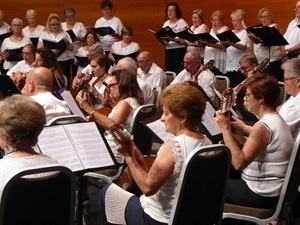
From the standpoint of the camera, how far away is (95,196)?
4.79m

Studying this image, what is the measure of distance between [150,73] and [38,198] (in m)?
4.62

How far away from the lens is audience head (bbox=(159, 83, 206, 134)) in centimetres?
281

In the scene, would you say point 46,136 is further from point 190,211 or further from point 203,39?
point 203,39

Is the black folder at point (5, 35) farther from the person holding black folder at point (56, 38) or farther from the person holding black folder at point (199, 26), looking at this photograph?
the person holding black folder at point (199, 26)

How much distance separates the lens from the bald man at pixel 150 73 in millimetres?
6762

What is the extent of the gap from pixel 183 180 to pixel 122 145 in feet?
1.07

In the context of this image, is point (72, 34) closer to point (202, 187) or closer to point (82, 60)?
point (82, 60)

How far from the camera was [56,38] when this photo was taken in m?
8.61


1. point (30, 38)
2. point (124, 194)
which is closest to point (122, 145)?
point (124, 194)

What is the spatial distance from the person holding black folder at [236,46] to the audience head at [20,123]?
548 centimetres

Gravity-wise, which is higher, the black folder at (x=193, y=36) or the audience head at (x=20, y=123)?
the audience head at (x=20, y=123)

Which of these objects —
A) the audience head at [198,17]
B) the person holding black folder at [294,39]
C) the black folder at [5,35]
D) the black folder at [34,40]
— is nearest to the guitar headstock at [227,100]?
the person holding black folder at [294,39]

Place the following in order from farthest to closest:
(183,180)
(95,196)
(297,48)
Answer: (297,48), (95,196), (183,180)

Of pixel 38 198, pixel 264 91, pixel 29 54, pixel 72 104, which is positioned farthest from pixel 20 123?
pixel 29 54
